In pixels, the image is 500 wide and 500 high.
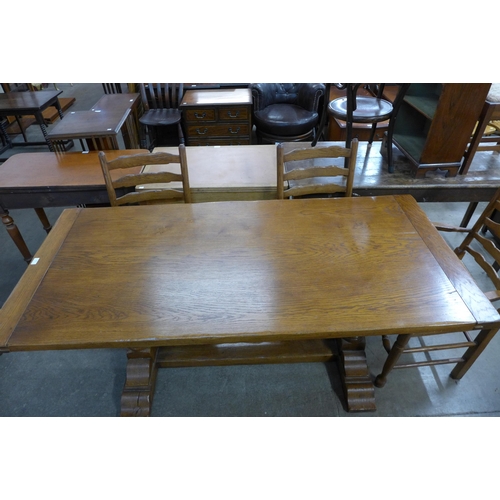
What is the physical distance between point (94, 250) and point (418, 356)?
1.83m

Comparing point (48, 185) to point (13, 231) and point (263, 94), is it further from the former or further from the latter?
point (263, 94)

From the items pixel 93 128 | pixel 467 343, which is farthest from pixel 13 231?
pixel 467 343

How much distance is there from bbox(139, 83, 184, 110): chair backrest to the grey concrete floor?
301 centimetres

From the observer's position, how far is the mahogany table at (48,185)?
209 cm

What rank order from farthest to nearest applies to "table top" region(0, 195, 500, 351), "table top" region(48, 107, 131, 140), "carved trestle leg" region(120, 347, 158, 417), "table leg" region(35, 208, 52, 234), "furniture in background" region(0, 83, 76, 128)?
"furniture in background" region(0, 83, 76, 128)
"table leg" region(35, 208, 52, 234)
"table top" region(48, 107, 131, 140)
"carved trestle leg" region(120, 347, 158, 417)
"table top" region(0, 195, 500, 351)

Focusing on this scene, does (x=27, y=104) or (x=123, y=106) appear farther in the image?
(x=27, y=104)

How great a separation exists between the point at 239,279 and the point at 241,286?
0.04 metres

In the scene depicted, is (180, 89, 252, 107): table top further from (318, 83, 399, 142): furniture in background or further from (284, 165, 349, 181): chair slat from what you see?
(284, 165, 349, 181): chair slat

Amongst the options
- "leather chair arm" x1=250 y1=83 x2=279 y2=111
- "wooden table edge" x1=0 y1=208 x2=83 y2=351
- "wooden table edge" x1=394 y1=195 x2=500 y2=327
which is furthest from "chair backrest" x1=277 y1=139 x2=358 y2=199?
"leather chair arm" x1=250 y1=83 x2=279 y2=111

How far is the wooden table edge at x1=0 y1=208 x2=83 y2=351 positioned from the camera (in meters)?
1.17

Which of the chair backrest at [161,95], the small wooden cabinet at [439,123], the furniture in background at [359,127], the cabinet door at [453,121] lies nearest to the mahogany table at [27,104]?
the chair backrest at [161,95]

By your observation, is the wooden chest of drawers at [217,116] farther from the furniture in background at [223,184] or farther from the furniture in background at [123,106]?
the furniture in background at [223,184]

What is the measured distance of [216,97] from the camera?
3.65 meters

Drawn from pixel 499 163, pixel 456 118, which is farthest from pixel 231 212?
pixel 499 163
